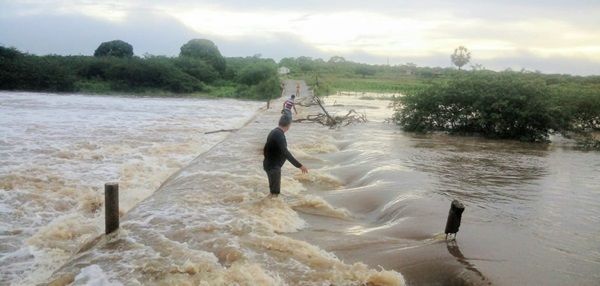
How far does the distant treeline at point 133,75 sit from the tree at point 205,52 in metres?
0.23

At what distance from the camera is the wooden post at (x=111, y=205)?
24.0ft

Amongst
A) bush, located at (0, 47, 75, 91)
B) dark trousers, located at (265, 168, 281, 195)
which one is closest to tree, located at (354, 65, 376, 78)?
bush, located at (0, 47, 75, 91)

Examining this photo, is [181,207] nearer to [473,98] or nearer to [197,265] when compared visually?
[197,265]

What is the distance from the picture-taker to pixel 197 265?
21.3 feet

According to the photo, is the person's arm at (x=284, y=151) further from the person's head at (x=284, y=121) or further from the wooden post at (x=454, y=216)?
the wooden post at (x=454, y=216)

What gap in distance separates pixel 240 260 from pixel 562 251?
15.0ft

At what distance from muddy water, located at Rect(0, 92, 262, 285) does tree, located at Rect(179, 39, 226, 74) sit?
4507 cm

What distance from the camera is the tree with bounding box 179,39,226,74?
73875 millimetres

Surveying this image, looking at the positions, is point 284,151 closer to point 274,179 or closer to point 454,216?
point 274,179

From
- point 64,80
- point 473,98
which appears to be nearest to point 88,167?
point 473,98

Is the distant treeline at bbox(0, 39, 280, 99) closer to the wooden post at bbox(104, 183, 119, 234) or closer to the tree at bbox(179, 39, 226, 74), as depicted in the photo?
the tree at bbox(179, 39, 226, 74)

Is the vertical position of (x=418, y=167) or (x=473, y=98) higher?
(x=473, y=98)

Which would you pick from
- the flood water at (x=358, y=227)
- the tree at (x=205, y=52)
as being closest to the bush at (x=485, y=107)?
the flood water at (x=358, y=227)

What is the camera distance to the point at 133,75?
6072 cm
